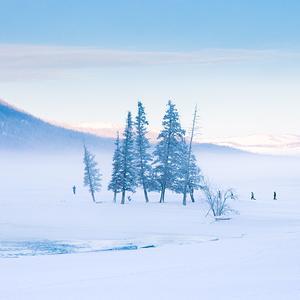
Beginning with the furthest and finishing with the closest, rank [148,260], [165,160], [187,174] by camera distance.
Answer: [165,160]
[187,174]
[148,260]

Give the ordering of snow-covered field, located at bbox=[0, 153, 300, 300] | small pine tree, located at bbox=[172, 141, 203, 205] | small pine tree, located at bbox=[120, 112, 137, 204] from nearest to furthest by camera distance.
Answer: snow-covered field, located at bbox=[0, 153, 300, 300]
small pine tree, located at bbox=[172, 141, 203, 205]
small pine tree, located at bbox=[120, 112, 137, 204]

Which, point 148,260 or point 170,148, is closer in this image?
point 148,260

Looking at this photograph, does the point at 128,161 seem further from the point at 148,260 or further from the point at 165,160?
the point at 148,260

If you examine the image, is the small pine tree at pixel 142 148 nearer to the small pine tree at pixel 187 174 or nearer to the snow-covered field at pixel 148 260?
the small pine tree at pixel 187 174

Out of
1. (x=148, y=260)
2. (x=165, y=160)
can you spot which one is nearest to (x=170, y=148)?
(x=165, y=160)

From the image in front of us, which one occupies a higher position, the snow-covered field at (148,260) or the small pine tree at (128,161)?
the small pine tree at (128,161)

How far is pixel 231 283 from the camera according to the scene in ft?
51.9

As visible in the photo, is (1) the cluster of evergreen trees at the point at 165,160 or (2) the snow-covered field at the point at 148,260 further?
(1) the cluster of evergreen trees at the point at 165,160

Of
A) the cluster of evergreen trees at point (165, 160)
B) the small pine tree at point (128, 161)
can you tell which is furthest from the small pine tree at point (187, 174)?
the small pine tree at point (128, 161)

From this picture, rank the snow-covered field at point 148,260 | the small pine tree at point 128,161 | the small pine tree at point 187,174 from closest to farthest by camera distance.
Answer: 1. the snow-covered field at point 148,260
2. the small pine tree at point 187,174
3. the small pine tree at point 128,161

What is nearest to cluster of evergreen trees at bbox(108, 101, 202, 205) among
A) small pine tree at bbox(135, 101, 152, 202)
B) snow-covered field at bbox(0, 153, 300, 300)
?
small pine tree at bbox(135, 101, 152, 202)

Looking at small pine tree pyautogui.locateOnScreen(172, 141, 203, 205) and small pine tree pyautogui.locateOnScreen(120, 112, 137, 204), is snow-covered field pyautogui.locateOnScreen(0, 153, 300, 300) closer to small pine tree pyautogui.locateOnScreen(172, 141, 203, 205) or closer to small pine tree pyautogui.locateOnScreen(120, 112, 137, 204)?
small pine tree pyautogui.locateOnScreen(172, 141, 203, 205)

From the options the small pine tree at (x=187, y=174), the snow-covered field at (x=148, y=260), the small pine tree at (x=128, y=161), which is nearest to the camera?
the snow-covered field at (x=148, y=260)

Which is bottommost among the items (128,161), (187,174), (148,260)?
(148,260)
